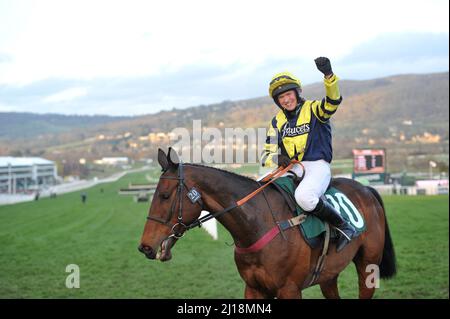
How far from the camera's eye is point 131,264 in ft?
46.0

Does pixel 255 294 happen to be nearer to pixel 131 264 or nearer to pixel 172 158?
pixel 172 158

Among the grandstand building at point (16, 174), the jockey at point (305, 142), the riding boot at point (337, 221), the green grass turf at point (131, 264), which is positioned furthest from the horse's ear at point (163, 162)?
the green grass turf at point (131, 264)

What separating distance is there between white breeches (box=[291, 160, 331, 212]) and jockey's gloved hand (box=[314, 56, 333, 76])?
0.80 m

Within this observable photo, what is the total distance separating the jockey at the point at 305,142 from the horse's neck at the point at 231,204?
0.35 meters

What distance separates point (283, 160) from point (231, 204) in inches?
21.8

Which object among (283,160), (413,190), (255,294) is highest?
(283,160)

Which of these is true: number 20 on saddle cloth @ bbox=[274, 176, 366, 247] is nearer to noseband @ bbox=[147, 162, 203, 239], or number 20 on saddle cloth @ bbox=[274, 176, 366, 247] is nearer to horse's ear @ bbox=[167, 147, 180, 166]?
noseband @ bbox=[147, 162, 203, 239]

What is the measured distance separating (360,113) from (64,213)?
228 feet

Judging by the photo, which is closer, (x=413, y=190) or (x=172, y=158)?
(x=172, y=158)

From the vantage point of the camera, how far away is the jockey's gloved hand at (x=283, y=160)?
11.7 ft

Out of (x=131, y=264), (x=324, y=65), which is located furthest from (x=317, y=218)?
(x=131, y=264)

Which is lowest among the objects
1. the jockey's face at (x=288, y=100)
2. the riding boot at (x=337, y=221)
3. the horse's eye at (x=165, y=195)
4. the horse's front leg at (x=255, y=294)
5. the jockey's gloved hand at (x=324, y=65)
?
the horse's front leg at (x=255, y=294)

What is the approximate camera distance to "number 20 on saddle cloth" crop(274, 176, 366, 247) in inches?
138

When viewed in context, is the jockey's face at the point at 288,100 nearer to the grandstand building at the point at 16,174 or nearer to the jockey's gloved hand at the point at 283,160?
the jockey's gloved hand at the point at 283,160
